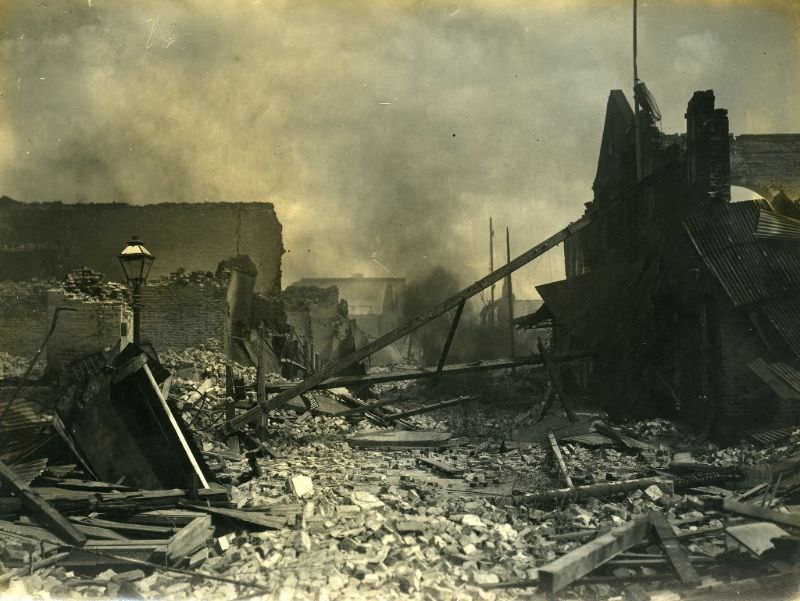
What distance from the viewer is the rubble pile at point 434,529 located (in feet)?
14.3

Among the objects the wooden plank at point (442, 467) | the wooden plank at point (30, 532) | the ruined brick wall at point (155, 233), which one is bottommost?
the wooden plank at point (442, 467)

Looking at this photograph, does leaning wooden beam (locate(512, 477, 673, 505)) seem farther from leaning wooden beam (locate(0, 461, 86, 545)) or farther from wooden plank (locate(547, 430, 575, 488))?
leaning wooden beam (locate(0, 461, 86, 545))

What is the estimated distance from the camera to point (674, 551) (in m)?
4.59

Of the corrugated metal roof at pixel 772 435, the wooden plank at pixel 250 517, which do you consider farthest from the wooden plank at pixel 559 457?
the wooden plank at pixel 250 517

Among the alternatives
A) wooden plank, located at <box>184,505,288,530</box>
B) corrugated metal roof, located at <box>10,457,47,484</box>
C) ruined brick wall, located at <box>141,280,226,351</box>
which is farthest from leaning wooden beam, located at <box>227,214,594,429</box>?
ruined brick wall, located at <box>141,280,226,351</box>

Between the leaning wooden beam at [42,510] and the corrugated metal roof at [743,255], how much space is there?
924 centimetres

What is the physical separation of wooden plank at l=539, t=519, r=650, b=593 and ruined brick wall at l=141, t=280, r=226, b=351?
643 inches

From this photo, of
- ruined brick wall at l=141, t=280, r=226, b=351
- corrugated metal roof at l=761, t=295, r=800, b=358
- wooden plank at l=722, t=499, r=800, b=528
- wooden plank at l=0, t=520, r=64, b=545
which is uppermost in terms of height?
ruined brick wall at l=141, t=280, r=226, b=351

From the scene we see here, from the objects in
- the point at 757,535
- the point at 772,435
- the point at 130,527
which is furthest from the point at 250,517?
the point at 772,435

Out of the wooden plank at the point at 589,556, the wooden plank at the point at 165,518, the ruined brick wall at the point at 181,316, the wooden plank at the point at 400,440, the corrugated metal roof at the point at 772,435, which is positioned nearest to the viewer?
the wooden plank at the point at 589,556

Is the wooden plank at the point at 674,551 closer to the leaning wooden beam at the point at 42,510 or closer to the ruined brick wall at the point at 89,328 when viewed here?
the leaning wooden beam at the point at 42,510

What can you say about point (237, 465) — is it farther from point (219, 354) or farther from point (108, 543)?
point (219, 354)

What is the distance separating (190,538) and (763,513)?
17.0 feet

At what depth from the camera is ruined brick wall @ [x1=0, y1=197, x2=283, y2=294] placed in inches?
1152
